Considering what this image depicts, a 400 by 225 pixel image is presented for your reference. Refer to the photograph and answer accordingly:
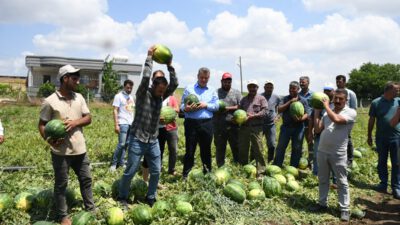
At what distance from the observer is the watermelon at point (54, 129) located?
4672mm

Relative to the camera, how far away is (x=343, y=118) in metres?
5.92

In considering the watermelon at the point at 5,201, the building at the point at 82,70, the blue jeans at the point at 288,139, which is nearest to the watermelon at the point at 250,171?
the blue jeans at the point at 288,139

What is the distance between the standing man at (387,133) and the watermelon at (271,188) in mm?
2638

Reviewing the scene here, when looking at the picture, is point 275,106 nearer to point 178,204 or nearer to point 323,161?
point 323,161

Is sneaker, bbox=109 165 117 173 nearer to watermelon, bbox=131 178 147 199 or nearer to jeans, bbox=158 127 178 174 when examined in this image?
jeans, bbox=158 127 178 174

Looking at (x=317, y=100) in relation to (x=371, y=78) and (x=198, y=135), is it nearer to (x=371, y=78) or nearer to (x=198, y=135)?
(x=198, y=135)

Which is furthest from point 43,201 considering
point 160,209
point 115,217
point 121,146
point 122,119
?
point 122,119

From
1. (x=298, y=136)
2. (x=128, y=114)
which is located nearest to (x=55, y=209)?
(x=128, y=114)

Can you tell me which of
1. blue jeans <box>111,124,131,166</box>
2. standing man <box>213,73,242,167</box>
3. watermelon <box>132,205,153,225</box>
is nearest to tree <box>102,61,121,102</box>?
blue jeans <box>111,124,131,166</box>

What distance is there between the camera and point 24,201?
5402mm

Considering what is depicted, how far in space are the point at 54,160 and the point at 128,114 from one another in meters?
3.54

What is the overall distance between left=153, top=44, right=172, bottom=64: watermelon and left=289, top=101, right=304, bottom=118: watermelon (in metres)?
3.50

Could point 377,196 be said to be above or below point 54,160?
below

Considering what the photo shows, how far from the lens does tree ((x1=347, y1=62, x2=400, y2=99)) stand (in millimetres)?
77062
